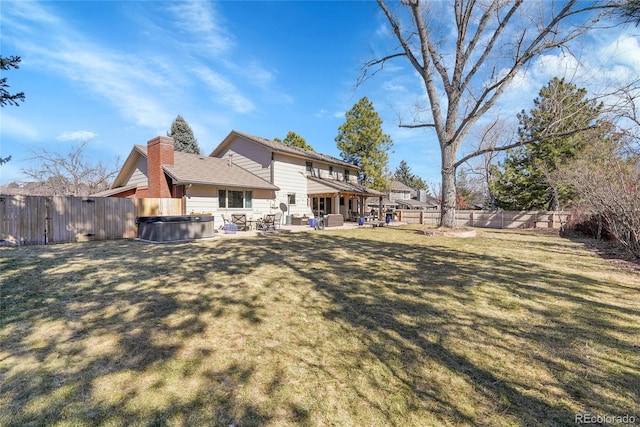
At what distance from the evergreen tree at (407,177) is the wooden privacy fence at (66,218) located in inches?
2354

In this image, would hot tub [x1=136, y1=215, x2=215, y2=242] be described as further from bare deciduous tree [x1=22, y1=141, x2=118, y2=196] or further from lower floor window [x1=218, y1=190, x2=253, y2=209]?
bare deciduous tree [x1=22, y1=141, x2=118, y2=196]

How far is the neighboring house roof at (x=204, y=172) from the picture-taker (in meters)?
15.6

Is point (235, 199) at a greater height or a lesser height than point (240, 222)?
greater

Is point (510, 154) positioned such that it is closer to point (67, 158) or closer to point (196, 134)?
point (196, 134)

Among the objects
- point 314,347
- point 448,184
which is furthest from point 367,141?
point 314,347

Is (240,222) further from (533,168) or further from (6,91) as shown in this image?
(533,168)

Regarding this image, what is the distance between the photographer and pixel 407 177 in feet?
213

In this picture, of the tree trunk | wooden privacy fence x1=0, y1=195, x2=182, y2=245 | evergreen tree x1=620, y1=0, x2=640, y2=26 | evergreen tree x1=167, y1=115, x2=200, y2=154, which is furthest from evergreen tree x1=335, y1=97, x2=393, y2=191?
evergreen tree x1=620, y1=0, x2=640, y2=26

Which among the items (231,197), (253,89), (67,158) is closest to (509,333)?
(231,197)

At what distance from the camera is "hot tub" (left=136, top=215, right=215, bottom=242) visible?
413 inches

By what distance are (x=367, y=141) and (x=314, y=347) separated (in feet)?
99.3

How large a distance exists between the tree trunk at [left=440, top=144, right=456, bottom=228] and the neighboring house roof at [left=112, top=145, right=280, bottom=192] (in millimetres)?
10850

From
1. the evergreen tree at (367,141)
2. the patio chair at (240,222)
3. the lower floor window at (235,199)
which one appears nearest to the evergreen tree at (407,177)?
the evergreen tree at (367,141)

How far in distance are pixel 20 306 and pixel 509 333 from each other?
6978 millimetres
